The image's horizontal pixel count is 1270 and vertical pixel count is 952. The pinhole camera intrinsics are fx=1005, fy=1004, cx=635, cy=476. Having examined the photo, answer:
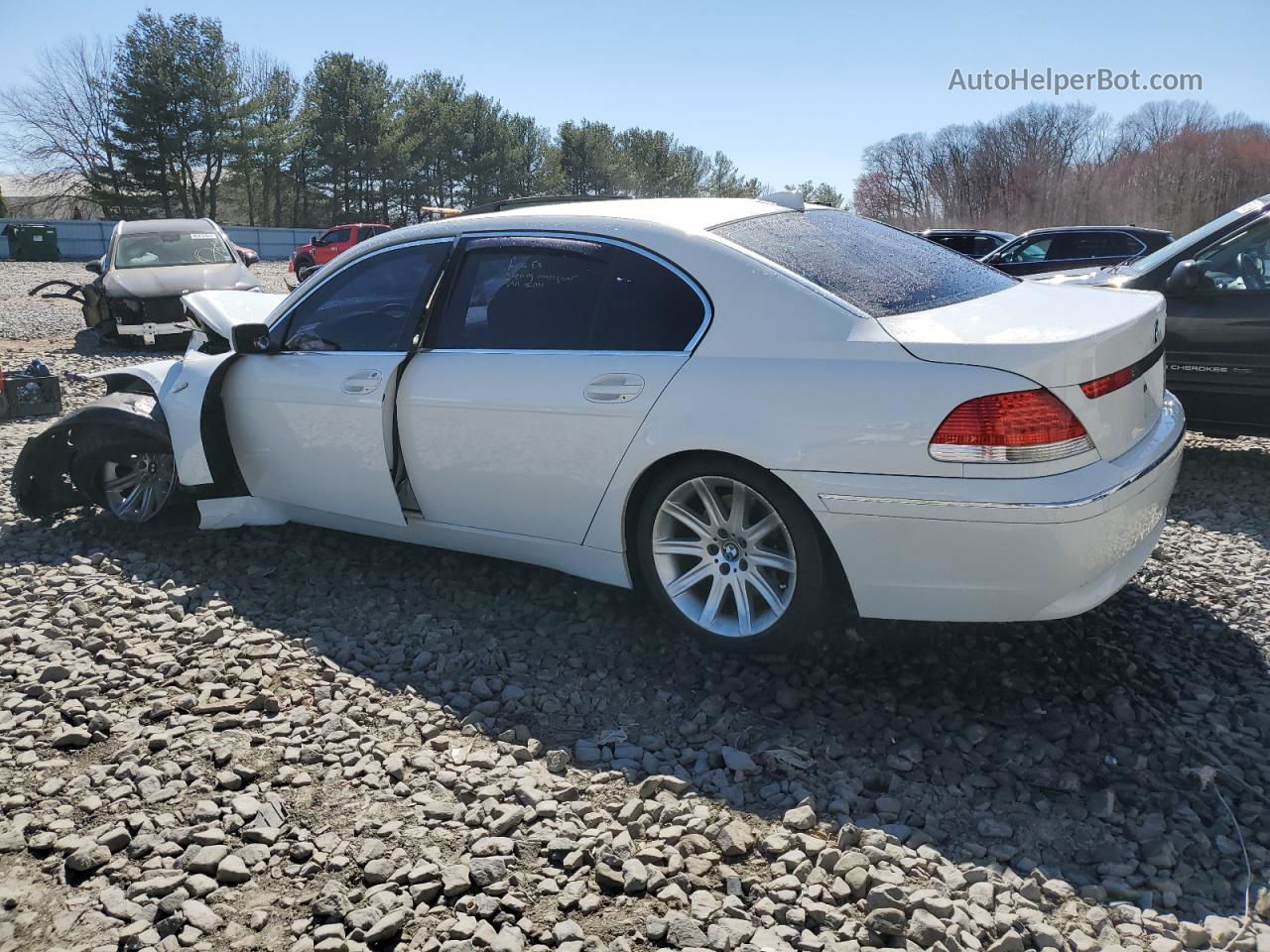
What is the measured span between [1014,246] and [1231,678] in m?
13.8

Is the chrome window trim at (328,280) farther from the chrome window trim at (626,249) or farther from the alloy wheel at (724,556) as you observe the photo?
the alloy wheel at (724,556)

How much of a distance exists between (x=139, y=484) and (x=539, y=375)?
8.95 ft

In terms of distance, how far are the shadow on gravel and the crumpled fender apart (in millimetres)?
886

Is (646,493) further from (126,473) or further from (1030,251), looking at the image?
(1030,251)

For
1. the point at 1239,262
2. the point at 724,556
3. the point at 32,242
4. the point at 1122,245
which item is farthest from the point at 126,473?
the point at 32,242

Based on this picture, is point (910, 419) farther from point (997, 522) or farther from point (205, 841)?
point (205, 841)

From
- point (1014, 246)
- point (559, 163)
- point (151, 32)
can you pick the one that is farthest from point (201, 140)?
point (1014, 246)

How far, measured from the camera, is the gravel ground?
16844mm

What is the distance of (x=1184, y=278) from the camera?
20.0 feet

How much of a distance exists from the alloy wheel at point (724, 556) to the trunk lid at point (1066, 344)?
2.60ft

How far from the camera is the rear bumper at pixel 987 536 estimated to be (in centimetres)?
302

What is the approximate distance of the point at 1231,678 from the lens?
354 centimetres

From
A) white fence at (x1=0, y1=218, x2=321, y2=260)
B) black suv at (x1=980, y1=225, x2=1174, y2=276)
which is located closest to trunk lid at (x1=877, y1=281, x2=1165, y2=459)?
black suv at (x1=980, y1=225, x2=1174, y2=276)

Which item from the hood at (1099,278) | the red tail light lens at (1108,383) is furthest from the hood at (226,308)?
the hood at (1099,278)
